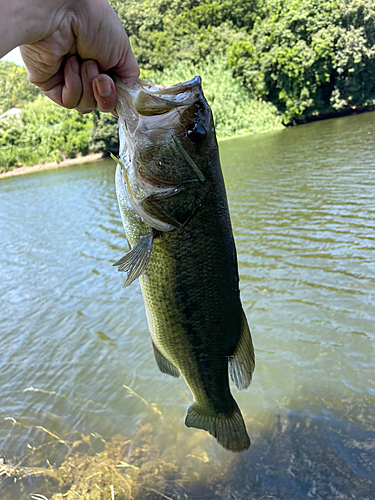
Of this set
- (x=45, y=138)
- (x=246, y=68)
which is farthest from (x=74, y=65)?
(x=45, y=138)

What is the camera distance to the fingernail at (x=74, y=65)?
176cm

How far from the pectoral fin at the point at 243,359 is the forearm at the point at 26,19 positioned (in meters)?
1.53

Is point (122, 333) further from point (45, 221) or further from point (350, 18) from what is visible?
point (350, 18)

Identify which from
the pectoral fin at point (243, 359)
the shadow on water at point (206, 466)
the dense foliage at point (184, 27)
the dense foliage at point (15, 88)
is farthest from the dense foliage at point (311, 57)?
the dense foliage at point (15, 88)

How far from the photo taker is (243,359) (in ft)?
6.59

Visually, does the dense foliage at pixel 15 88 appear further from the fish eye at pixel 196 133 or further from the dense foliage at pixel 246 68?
the fish eye at pixel 196 133

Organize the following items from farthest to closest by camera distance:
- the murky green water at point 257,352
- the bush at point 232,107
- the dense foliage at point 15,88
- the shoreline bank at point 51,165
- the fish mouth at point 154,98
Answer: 1. the dense foliage at point 15,88
2. the shoreline bank at point 51,165
3. the bush at point 232,107
4. the murky green water at point 257,352
5. the fish mouth at point 154,98

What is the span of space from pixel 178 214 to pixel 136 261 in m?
0.28

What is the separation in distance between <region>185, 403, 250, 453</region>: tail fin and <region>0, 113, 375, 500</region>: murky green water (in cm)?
189

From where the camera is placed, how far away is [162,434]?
14.1 ft

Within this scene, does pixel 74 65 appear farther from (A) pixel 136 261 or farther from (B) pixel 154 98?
(A) pixel 136 261

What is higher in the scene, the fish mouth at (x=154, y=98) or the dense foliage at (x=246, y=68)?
the dense foliage at (x=246, y=68)

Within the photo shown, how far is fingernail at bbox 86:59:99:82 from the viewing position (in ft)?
5.78

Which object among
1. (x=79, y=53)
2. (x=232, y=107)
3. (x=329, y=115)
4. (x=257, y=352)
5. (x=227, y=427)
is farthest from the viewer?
(x=329, y=115)
